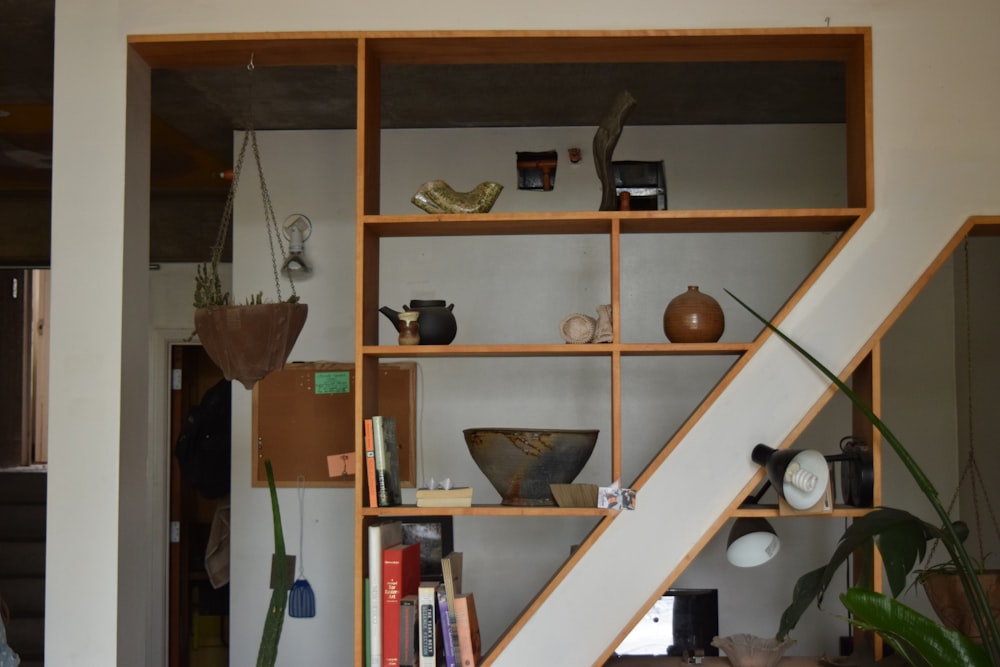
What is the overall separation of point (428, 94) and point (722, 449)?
7.04ft

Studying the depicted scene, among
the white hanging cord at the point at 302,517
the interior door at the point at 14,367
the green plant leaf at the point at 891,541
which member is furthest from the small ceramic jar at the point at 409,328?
the interior door at the point at 14,367

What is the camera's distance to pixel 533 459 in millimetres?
2840

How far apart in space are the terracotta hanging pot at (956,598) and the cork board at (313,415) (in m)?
2.42

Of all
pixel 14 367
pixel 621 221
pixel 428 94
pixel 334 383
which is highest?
pixel 428 94

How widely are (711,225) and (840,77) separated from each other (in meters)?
1.54

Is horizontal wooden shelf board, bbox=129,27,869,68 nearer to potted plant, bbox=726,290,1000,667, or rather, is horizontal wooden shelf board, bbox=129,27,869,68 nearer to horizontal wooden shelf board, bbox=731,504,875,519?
potted plant, bbox=726,290,1000,667

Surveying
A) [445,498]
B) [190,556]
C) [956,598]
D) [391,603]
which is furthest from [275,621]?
[190,556]

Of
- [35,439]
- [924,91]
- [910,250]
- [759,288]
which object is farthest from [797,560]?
[35,439]

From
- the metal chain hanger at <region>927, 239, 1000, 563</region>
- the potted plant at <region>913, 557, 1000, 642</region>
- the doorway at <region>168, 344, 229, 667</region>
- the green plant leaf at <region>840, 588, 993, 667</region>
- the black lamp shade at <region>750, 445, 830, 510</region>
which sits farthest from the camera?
the doorway at <region>168, 344, 229, 667</region>

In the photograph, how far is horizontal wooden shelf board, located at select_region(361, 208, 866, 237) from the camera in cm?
280

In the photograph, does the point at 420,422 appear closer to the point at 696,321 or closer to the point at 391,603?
the point at 391,603

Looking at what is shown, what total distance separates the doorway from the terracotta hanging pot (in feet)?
14.5

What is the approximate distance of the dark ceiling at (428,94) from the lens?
12.8 feet

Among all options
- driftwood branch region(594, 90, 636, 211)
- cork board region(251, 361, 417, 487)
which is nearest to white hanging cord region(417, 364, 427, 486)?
cork board region(251, 361, 417, 487)
